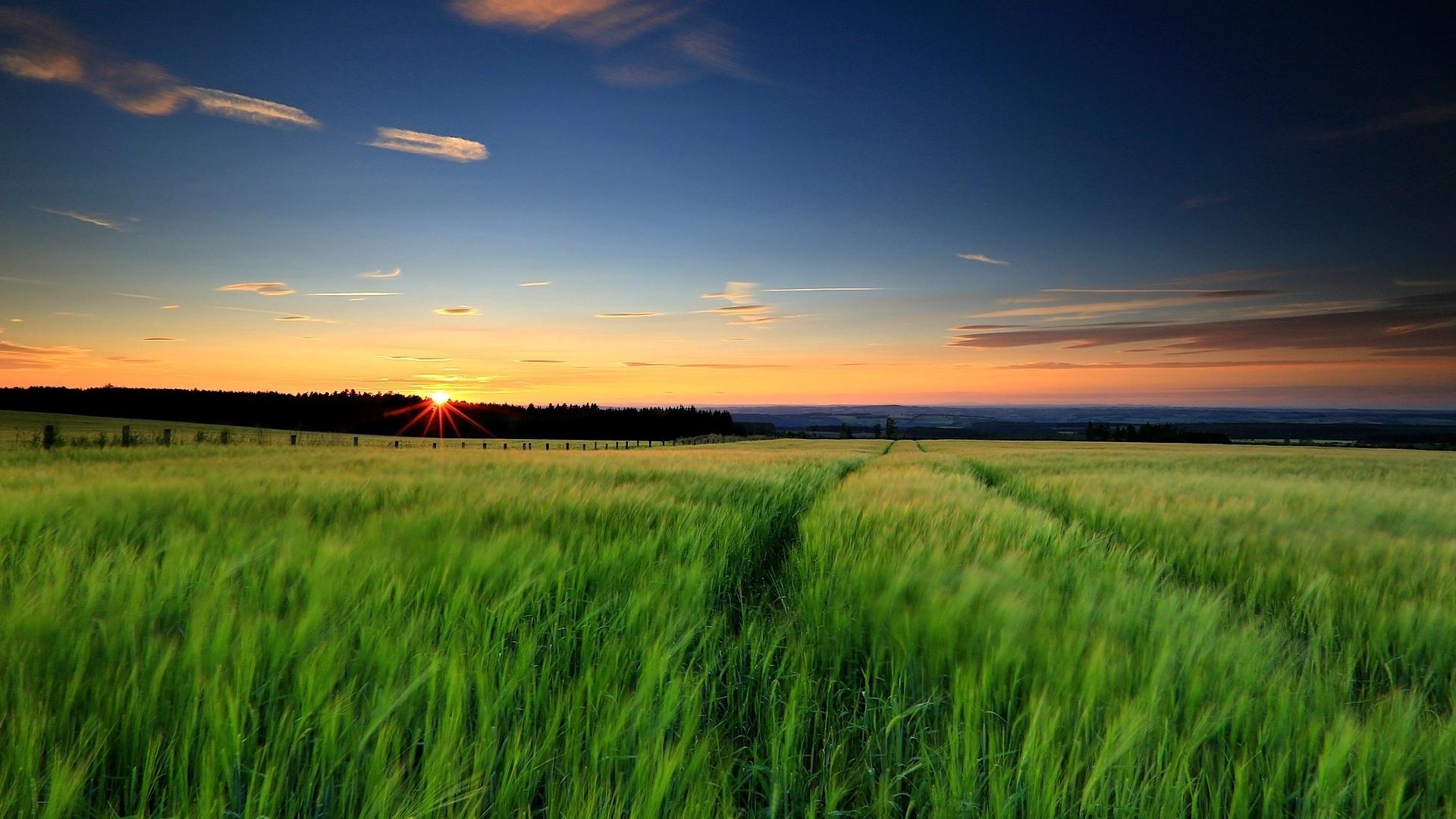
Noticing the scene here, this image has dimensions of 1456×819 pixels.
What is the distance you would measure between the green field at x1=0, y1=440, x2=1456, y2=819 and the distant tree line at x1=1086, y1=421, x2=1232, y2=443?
338 ft

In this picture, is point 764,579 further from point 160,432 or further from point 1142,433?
point 1142,433

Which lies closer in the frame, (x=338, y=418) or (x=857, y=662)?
(x=857, y=662)

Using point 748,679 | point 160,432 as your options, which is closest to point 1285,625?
point 748,679

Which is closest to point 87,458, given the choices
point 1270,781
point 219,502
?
point 219,502

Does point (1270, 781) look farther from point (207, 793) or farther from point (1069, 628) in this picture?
point (207, 793)

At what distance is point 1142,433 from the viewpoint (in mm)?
100375

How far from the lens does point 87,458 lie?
41.3 ft

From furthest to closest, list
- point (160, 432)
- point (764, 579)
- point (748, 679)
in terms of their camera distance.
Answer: point (160, 432)
point (764, 579)
point (748, 679)

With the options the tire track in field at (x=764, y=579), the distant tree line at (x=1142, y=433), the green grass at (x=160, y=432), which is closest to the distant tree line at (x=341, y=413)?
the green grass at (x=160, y=432)

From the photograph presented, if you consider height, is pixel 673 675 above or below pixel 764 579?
above

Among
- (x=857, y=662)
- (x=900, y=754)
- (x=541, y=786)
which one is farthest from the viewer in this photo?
(x=857, y=662)

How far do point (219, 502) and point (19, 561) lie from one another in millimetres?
1757

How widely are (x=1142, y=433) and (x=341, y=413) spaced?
122 metres

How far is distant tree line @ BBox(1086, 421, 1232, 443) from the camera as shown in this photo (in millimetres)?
90762
